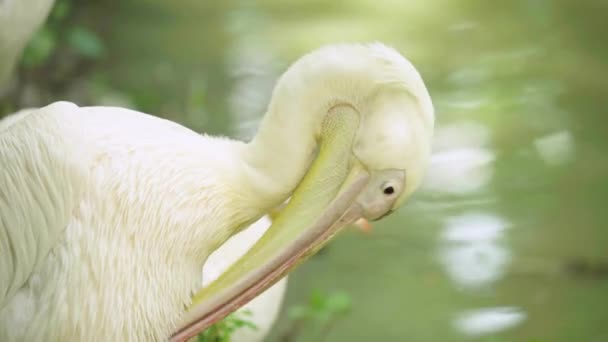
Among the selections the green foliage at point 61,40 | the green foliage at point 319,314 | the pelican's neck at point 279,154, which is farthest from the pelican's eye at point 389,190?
the green foliage at point 61,40

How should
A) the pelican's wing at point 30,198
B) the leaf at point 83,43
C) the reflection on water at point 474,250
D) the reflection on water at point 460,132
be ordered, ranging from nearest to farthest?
1. the pelican's wing at point 30,198
2. the reflection on water at point 460,132
3. the reflection on water at point 474,250
4. the leaf at point 83,43

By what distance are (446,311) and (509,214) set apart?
582 millimetres

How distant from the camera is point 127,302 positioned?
228cm

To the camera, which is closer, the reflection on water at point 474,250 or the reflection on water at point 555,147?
the reflection on water at point 474,250

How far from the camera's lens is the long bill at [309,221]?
2.30m

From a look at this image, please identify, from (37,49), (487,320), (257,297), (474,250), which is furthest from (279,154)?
(37,49)

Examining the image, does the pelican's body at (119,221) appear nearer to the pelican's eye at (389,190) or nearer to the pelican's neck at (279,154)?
the pelican's neck at (279,154)

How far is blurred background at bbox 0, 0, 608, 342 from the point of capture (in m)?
3.52

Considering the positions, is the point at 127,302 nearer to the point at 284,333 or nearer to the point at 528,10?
the point at 284,333

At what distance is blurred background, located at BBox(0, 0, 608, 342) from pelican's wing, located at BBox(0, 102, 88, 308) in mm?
962

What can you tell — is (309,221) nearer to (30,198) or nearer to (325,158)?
(325,158)

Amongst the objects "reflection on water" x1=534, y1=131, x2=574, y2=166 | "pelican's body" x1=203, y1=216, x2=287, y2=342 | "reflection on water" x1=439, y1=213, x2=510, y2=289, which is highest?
"reflection on water" x1=534, y1=131, x2=574, y2=166

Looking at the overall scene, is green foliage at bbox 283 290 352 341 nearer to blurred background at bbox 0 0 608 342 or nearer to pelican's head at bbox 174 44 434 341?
blurred background at bbox 0 0 608 342

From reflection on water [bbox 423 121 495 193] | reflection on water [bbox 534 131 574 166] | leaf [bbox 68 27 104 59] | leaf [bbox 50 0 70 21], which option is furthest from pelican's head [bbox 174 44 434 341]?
leaf [bbox 50 0 70 21]
